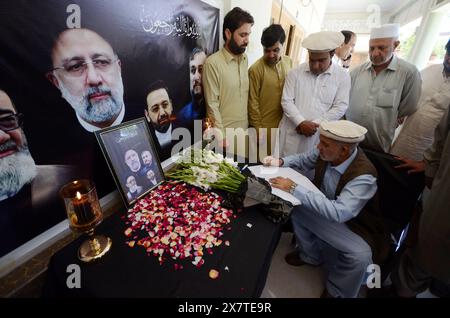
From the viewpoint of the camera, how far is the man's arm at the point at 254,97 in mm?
2209

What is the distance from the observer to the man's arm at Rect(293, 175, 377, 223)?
1239 millimetres

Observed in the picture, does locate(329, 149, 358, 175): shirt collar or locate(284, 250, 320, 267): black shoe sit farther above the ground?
locate(329, 149, 358, 175): shirt collar

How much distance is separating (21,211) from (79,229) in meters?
0.25

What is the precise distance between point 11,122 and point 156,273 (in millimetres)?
768

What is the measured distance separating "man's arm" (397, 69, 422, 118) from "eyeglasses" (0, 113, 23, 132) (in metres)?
2.80

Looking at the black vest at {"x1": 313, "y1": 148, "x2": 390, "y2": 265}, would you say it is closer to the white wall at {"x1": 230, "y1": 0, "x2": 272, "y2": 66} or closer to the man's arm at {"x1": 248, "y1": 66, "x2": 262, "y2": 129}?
the man's arm at {"x1": 248, "y1": 66, "x2": 262, "y2": 129}

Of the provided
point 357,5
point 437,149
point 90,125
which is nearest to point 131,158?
point 90,125

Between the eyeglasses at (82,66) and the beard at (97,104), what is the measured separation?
0.06 m

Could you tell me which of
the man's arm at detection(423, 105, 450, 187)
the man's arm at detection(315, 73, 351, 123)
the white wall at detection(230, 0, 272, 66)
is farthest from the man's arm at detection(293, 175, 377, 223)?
the white wall at detection(230, 0, 272, 66)

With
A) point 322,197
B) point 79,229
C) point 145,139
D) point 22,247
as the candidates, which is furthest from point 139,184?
point 322,197

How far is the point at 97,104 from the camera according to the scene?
106cm

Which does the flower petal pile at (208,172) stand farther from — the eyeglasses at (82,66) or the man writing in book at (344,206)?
the eyeglasses at (82,66)

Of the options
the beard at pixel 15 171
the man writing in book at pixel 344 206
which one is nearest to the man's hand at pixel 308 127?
the man writing in book at pixel 344 206

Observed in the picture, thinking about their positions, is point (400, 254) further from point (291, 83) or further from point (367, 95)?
point (291, 83)
